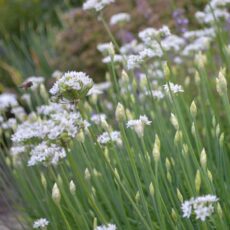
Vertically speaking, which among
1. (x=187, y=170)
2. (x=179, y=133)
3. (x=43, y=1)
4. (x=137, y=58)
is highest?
(x=43, y=1)

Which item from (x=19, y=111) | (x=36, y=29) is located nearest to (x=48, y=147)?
(x=19, y=111)

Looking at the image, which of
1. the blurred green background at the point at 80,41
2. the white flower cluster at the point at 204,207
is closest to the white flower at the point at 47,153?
the white flower cluster at the point at 204,207

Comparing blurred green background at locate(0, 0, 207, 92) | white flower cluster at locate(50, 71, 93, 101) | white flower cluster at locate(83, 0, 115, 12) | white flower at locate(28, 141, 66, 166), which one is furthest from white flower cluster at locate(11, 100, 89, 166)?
blurred green background at locate(0, 0, 207, 92)

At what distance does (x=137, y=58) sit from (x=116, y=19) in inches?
58.0

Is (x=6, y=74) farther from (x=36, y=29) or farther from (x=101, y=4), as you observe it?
(x=101, y=4)

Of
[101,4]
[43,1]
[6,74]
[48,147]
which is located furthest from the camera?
[43,1]

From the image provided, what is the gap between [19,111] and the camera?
4.06 m

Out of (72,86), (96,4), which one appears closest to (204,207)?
(72,86)

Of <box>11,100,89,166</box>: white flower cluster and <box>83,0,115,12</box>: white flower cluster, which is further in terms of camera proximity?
<box>83,0,115,12</box>: white flower cluster

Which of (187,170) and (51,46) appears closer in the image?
(187,170)

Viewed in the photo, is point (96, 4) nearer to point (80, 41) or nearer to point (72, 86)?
point (72, 86)

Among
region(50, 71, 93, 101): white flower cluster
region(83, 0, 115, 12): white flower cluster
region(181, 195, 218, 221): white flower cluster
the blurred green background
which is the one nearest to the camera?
region(181, 195, 218, 221): white flower cluster

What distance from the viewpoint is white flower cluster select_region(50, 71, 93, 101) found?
80.9 inches

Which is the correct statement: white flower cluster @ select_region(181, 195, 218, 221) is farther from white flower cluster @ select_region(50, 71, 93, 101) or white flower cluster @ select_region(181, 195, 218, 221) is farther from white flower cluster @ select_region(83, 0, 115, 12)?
white flower cluster @ select_region(83, 0, 115, 12)
